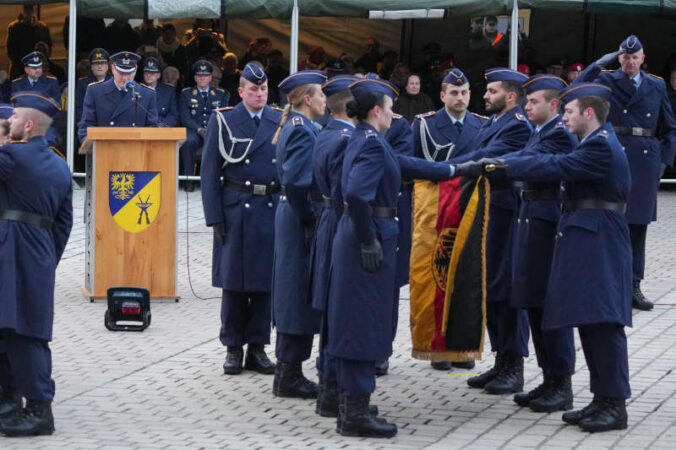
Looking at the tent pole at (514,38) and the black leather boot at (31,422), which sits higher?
the tent pole at (514,38)

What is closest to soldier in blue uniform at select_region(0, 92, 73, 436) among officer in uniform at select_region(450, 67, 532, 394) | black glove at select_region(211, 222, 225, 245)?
black glove at select_region(211, 222, 225, 245)

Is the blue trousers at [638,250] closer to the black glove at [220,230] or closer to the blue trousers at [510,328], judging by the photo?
the blue trousers at [510,328]

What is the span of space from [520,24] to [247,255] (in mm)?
12826

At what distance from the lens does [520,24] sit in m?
21.8

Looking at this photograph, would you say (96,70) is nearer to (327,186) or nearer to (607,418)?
(327,186)

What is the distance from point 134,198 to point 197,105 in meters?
7.03

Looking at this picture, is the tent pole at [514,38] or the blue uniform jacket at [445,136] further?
the tent pole at [514,38]

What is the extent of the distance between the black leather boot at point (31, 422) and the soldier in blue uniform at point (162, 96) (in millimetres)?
10683

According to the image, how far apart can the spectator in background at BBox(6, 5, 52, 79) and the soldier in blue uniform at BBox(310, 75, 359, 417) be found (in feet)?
43.0

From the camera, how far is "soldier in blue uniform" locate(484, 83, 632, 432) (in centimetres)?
824

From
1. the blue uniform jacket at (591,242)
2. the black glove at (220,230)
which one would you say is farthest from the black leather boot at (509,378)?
the black glove at (220,230)

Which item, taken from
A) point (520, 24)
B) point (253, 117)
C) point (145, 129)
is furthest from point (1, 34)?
point (253, 117)

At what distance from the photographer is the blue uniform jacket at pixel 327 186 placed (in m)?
8.30

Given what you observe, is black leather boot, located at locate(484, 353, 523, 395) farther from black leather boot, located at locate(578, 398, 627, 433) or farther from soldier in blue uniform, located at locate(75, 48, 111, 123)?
soldier in blue uniform, located at locate(75, 48, 111, 123)
